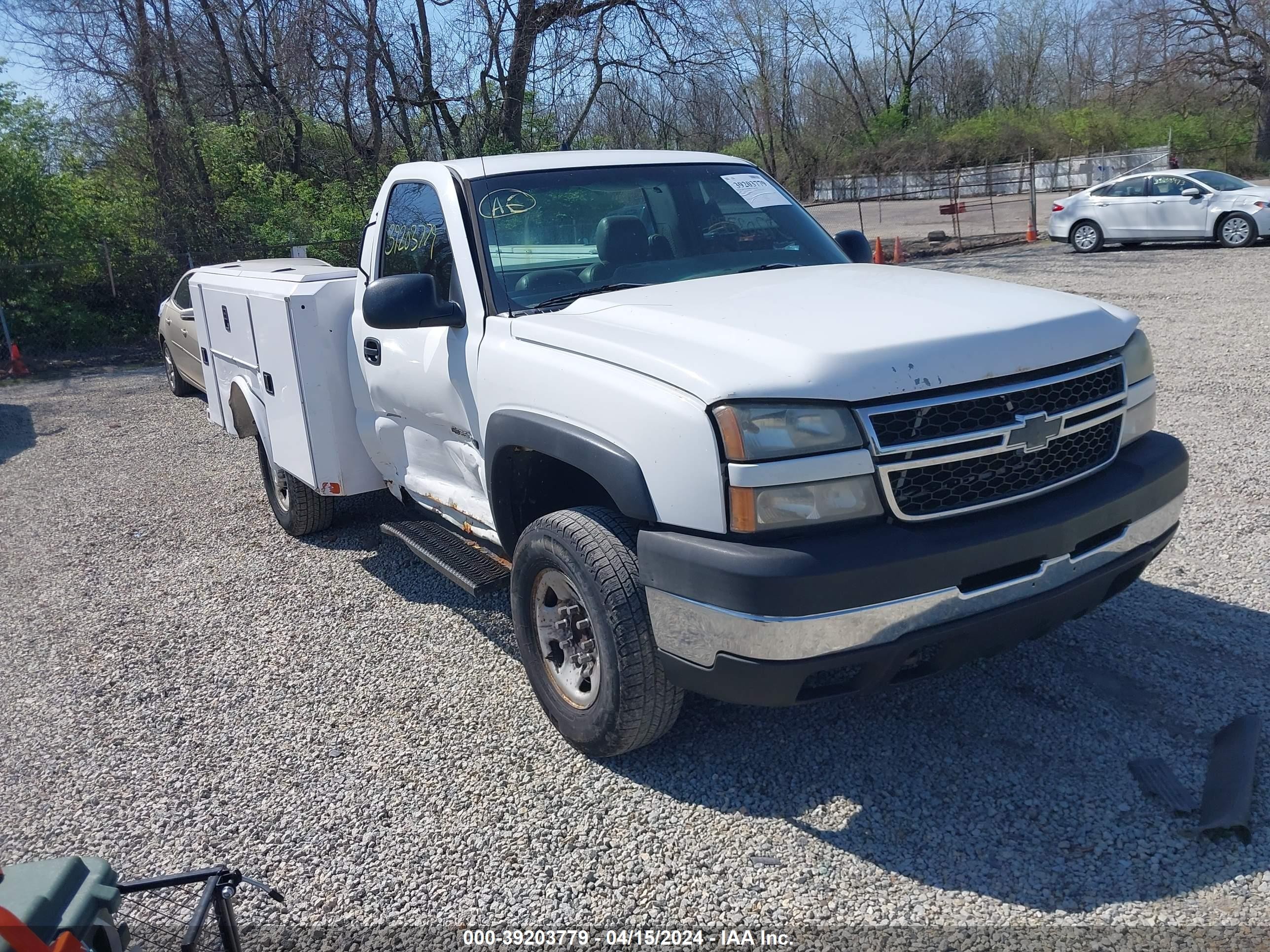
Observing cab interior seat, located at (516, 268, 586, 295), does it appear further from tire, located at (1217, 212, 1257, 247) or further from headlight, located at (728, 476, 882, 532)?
tire, located at (1217, 212, 1257, 247)

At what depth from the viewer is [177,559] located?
6125mm

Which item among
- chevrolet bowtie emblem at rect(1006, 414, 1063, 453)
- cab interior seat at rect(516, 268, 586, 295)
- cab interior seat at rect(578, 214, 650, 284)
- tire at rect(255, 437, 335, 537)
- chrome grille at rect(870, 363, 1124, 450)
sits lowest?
tire at rect(255, 437, 335, 537)

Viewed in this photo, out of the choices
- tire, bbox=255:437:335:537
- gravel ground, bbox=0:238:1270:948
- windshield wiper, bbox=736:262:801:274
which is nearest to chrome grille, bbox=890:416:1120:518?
gravel ground, bbox=0:238:1270:948

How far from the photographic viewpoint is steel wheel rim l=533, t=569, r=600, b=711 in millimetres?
3439

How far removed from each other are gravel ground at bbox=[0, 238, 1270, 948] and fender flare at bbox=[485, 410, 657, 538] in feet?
3.09

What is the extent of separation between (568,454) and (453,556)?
138 centimetres

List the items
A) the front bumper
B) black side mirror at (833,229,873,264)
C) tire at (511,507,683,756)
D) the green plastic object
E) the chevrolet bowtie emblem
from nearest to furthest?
the green plastic object → the front bumper → the chevrolet bowtie emblem → tire at (511,507,683,756) → black side mirror at (833,229,873,264)

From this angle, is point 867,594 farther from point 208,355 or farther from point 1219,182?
point 1219,182

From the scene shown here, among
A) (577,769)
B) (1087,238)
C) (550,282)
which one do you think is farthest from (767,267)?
(1087,238)

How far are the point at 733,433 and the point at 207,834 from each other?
2164 millimetres

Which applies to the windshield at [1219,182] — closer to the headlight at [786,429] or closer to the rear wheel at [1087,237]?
the rear wheel at [1087,237]

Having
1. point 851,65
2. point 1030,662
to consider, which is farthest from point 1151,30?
point 1030,662

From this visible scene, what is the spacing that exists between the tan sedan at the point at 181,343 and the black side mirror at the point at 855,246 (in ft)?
26.3

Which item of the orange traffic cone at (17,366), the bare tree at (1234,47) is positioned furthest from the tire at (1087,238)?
the bare tree at (1234,47)
